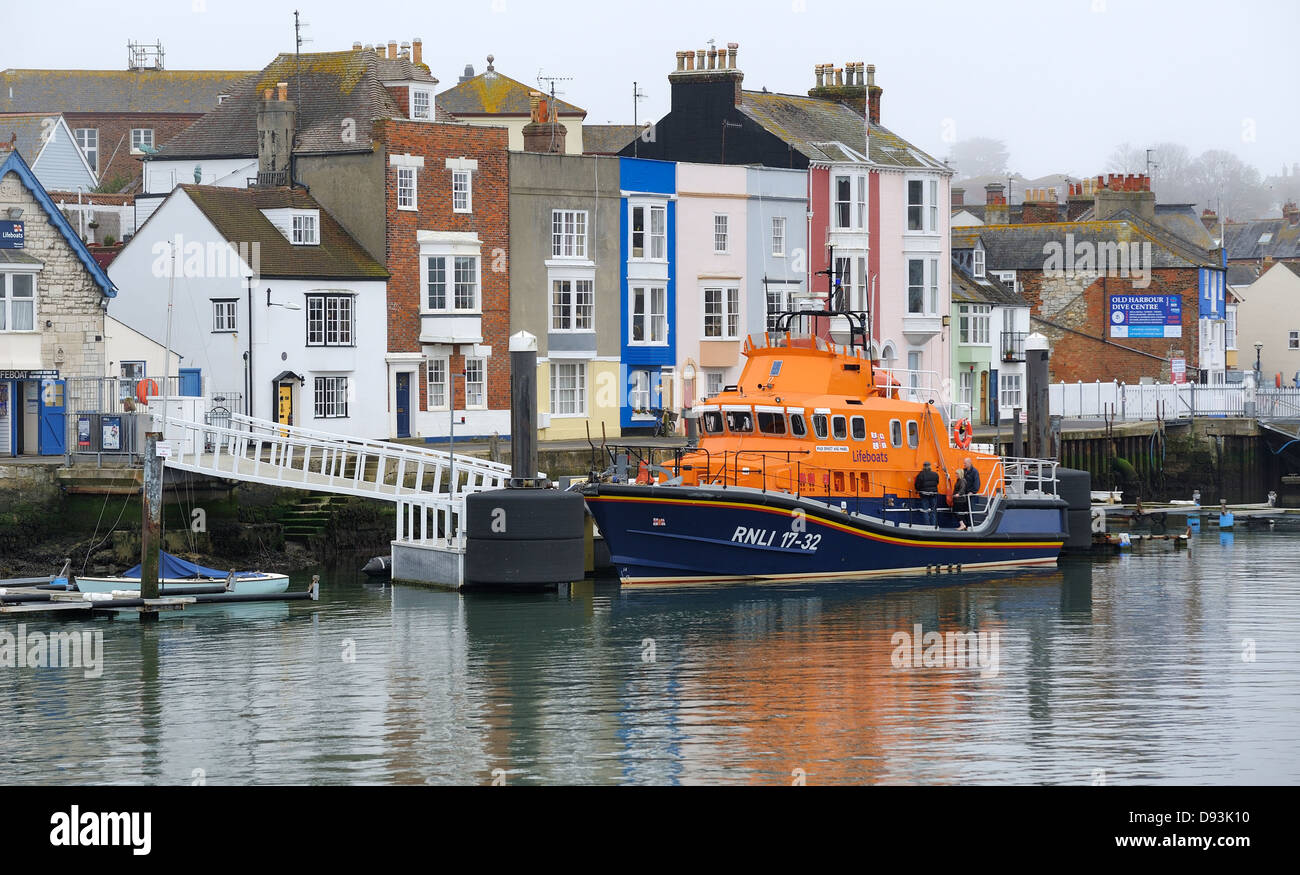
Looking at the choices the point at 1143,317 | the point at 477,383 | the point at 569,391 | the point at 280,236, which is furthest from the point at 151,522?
the point at 1143,317

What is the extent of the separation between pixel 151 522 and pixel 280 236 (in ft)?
59.7

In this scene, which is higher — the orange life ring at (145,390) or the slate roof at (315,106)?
the slate roof at (315,106)

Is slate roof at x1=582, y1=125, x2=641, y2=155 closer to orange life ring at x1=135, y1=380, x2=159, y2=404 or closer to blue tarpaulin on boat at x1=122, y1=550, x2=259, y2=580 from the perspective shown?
orange life ring at x1=135, y1=380, x2=159, y2=404

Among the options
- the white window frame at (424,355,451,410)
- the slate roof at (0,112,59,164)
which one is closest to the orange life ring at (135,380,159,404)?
the white window frame at (424,355,451,410)

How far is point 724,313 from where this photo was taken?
5538 cm

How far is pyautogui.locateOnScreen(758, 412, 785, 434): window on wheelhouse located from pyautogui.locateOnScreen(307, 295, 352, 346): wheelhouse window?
49.2 ft

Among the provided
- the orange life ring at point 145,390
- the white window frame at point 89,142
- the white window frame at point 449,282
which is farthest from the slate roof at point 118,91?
the orange life ring at point 145,390

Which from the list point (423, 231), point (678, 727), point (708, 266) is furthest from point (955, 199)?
point (678, 727)

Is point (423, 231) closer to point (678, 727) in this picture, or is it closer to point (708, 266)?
point (708, 266)

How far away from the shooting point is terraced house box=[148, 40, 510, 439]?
158ft

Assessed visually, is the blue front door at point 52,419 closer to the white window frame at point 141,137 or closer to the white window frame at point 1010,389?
the white window frame at point 1010,389

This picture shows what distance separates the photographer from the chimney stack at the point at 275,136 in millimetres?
51125

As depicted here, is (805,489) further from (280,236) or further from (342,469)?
(280,236)

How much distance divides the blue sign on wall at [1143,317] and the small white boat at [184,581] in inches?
1761
